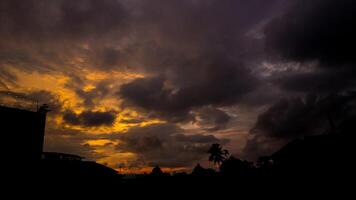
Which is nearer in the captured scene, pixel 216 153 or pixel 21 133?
pixel 21 133

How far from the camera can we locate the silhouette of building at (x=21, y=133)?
1989 centimetres

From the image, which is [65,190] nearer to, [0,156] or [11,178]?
[11,178]

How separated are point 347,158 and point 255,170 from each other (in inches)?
336

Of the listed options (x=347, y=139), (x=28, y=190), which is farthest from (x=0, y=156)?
(x=347, y=139)

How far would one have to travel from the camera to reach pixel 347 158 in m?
16.9

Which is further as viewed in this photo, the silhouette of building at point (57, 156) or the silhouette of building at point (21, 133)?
the silhouette of building at point (57, 156)

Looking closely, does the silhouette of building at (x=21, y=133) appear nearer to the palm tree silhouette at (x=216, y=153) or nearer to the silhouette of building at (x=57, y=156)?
the silhouette of building at (x=57, y=156)

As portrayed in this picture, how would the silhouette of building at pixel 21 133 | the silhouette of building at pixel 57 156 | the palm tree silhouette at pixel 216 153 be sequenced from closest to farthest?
1. the silhouette of building at pixel 21 133
2. the silhouette of building at pixel 57 156
3. the palm tree silhouette at pixel 216 153

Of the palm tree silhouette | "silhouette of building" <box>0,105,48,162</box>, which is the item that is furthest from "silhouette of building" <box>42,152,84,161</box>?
the palm tree silhouette

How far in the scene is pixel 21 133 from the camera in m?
21.1

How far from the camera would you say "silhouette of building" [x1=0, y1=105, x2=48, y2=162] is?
19891mm

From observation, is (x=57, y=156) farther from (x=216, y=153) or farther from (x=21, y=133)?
(x=216, y=153)

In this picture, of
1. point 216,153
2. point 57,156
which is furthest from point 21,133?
point 216,153

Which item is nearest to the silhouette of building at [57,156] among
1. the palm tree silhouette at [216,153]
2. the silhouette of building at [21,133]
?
the silhouette of building at [21,133]
